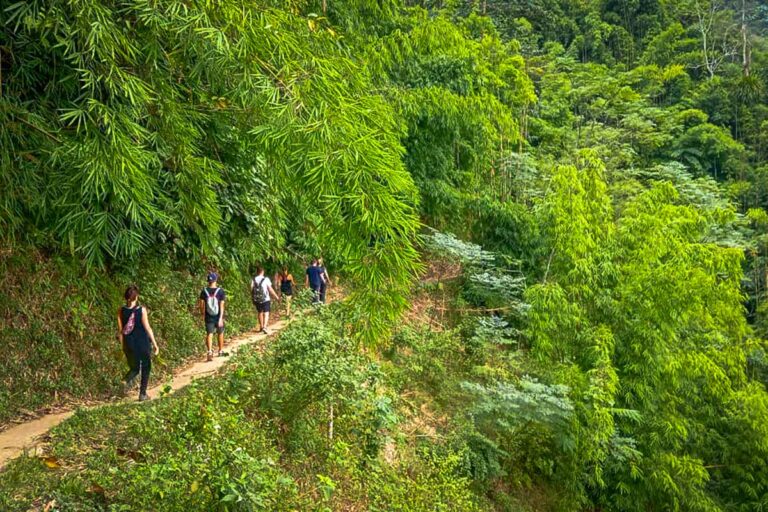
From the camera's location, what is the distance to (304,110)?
2430 millimetres

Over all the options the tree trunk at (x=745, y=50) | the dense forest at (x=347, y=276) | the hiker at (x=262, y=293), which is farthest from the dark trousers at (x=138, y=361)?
the tree trunk at (x=745, y=50)

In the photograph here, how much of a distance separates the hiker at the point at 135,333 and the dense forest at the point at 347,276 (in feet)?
1.56

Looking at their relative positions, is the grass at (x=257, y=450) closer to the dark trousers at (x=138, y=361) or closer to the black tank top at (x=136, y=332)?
the dark trousers at (x=138, y=361)

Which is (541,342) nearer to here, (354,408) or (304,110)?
(354,408)

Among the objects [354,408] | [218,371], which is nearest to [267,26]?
[354,408]

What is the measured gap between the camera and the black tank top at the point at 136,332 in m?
5.39

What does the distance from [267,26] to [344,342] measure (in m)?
4.28

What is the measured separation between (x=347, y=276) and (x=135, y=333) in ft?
8.84

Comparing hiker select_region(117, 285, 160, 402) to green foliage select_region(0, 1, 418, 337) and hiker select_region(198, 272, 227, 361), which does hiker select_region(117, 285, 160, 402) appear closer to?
hiker select_region(198, 272, 227, 361)

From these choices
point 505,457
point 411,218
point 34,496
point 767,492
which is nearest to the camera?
point 411,218

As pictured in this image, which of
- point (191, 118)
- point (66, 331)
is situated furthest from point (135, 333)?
point (191, 118)

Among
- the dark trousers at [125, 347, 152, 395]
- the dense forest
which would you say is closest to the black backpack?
the dense forest

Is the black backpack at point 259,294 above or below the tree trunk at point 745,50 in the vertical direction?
below

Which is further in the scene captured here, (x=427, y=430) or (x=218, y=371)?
Result: (x=427, y=430)
